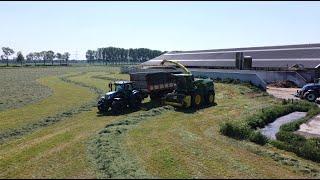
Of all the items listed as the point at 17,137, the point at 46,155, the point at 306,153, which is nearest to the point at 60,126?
the point at 17,137

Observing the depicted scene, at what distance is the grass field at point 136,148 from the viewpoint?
537 inches

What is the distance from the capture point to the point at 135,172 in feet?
42.0

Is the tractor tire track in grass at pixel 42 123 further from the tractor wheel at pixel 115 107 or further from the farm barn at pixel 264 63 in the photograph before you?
the farm barn at pixel 264 63

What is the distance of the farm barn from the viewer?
48.7 m

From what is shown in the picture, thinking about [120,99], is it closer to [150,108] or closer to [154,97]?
[150,108]

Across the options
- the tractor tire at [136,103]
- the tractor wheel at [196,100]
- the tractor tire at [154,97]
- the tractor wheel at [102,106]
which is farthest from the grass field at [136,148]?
the tractor tire at [154,97]

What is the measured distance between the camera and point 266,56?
62.6 m

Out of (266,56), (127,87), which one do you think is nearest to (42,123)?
(127,87)

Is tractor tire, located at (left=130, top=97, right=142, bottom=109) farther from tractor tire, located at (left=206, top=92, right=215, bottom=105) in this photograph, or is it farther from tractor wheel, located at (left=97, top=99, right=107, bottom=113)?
tractor tire, located at (left=206, top=92, right=215, bottom=105)

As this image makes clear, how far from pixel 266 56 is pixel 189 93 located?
124ft

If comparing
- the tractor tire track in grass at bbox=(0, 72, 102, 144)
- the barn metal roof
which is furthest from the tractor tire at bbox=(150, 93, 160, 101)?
the barn metal roof

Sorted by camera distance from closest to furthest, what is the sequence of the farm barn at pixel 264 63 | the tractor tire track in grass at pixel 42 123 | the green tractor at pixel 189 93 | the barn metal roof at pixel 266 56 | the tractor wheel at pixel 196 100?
1. the tractor tire track in grass at pixel 42 123
2. the green tractor at pixel 189 93
3. the tractor wheel at pixel 196 100
4. the farm barn at pixel 264 63
5. the barn metal roof at pixel 266 56

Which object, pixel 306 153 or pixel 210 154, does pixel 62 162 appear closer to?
pixel 210 154

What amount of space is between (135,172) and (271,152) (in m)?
7.40
